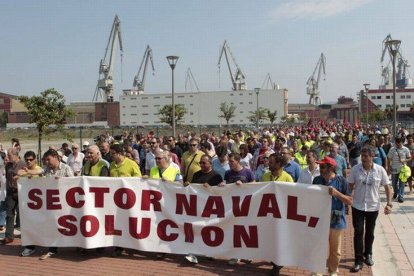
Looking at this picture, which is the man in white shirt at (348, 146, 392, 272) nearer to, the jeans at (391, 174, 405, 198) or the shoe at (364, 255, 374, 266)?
the shoe at (364, 255, 374, 266)

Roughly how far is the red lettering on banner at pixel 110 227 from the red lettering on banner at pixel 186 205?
103 centimetres

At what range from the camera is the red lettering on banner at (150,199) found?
6.66 metres

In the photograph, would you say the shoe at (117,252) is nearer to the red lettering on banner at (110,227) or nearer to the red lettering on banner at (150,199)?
the red lettering on banner at (110,227)

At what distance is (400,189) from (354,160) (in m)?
1.78

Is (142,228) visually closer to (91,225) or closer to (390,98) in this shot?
(91,225)

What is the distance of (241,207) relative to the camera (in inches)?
247

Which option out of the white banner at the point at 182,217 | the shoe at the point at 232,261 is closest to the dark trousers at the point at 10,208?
the white banner at the point at 182,217

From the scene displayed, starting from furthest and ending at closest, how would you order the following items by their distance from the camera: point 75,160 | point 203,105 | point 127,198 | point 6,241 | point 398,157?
point 203,105
point 398,157
point 75,160
point 6,241
point 127,198

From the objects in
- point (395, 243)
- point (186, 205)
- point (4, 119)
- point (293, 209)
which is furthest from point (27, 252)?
point (4, 119)

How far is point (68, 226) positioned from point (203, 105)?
112 metres

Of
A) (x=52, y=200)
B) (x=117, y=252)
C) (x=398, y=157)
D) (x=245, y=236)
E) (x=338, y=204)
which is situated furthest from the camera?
(x=398, y=157)

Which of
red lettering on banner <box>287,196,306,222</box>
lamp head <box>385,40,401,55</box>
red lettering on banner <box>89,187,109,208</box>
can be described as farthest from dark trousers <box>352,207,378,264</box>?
lamp head <box>385,40,401,55</box>

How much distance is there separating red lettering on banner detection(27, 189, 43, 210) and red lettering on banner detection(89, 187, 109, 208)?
96 centimetres

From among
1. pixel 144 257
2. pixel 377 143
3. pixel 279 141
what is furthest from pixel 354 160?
pixel 144 257
